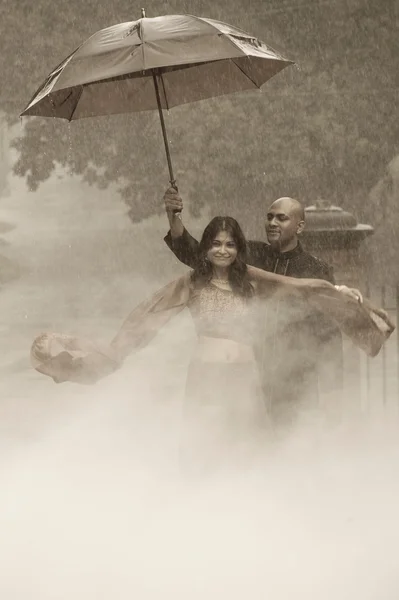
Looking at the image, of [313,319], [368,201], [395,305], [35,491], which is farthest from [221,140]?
[35,491]

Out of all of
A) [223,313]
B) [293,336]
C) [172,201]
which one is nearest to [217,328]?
[223,313]

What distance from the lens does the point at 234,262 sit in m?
5.79

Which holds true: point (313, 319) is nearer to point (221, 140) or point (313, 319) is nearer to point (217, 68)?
point (217, 68)

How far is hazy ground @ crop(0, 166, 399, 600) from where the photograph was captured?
5652 millimetres

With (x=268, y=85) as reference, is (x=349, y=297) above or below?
below

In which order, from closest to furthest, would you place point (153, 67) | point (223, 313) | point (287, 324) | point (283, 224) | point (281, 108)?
point (153, 67) → point (223, 313) → point (283, 224) → point (287, 324) → point (281, 108)

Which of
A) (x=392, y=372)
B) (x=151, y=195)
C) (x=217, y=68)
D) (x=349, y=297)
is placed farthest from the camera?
(x=151, y=195)

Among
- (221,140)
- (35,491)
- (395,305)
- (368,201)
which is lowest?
(35,491)

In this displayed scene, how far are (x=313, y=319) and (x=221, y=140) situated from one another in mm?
2233

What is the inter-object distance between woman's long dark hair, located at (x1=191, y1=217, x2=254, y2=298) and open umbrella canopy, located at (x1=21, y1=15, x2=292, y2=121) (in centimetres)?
77

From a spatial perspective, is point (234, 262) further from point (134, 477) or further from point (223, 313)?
point (134, 477)

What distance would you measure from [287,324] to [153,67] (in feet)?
5.52

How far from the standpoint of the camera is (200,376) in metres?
5.95

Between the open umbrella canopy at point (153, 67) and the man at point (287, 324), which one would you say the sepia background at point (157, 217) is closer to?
the man at point (287, 324)
